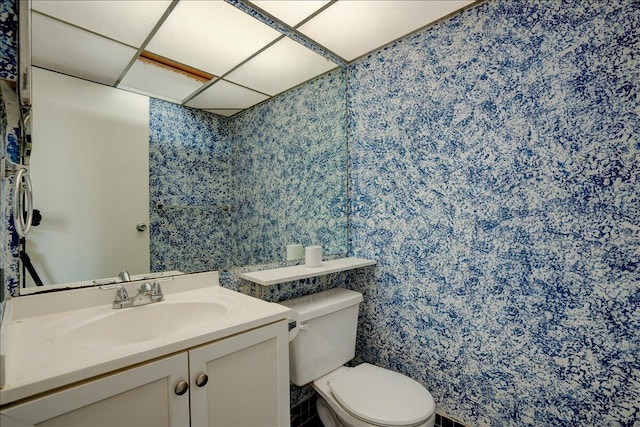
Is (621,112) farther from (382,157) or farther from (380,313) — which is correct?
(380,313)

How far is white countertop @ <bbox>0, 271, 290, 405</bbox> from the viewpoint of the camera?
1.88ft

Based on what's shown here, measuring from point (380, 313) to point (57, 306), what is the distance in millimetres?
1426

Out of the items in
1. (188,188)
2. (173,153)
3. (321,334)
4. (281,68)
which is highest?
(281,68)

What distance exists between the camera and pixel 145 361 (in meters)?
0.69

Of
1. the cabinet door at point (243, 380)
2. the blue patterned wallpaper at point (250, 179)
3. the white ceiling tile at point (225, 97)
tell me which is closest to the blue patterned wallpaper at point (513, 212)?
the blue patterned wallpaper at point (250, 179)

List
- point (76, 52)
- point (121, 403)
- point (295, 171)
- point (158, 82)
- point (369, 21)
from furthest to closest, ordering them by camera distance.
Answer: point (295, 171)
point (369, 21)
point (158, 82)
point (76, 52)
point (121, 403)

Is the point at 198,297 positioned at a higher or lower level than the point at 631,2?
lower

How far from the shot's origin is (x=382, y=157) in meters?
1.66

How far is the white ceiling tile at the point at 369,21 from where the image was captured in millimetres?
1347

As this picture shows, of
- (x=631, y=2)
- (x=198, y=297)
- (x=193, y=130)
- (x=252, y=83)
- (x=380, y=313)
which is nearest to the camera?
(x=631, y=2)

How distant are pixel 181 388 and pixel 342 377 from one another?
836 millimetres

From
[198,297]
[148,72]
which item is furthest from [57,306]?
[148,72]

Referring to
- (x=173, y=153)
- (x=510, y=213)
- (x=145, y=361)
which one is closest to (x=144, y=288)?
(x=145, y=361)

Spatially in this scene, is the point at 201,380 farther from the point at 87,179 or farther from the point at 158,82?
the point at 158,82
